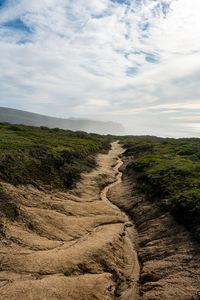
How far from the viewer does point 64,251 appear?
14.8 m

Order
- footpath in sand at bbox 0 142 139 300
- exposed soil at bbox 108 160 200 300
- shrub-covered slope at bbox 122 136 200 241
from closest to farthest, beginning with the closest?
footpath in sand at bbox 0 142 139 300 < exposed soil at bbox 108 160 200 300 < shrub-covered slope at bbox 122 136 200 241

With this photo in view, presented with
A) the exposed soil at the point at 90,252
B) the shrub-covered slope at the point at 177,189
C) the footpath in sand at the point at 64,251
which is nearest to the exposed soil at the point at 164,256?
the exposed soil at the point at 90,252

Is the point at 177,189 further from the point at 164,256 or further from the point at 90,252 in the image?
the point at 90,252

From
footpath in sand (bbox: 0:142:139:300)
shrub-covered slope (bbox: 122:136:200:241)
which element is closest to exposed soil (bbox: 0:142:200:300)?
footpath in sand (bbox: 0:142:139:300)

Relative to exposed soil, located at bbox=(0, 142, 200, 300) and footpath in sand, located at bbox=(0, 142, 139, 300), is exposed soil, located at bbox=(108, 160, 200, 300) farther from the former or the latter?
footpath in sand, located at bbox=(0, 142, 139, 300)

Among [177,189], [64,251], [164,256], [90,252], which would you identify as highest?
[177,189]

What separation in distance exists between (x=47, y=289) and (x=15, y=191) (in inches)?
464

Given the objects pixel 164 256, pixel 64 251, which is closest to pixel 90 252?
pixel 64 251

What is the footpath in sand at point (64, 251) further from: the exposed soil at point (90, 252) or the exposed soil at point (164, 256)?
the exposed soil at point (164, 256)

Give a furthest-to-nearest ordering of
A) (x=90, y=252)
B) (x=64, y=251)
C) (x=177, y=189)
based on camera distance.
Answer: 1. (x=177, y=189)
2. (x=90, y=252)
3. (x=64, y=251)

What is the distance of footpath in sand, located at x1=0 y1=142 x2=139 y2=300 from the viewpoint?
465 inches

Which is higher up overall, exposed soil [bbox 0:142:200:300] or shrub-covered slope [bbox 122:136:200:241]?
shrub-covered slope [bbox 122:136:200:241]

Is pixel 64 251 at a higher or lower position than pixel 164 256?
lower

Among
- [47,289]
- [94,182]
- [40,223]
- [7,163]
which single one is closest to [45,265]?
[47,289]
